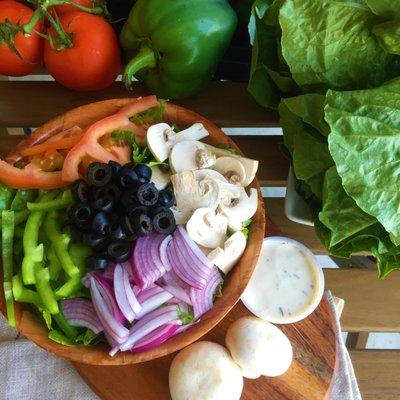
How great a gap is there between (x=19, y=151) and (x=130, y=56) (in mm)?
235

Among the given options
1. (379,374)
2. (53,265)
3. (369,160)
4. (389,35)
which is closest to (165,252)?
(53,265)

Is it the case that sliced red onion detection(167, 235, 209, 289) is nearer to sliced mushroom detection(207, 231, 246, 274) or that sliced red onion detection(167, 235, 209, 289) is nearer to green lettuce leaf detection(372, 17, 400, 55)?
sliced mushroom detection(207, 231, 246, 274)

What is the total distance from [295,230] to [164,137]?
0.28 m

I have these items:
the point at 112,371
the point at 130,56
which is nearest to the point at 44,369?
the point at 112,371

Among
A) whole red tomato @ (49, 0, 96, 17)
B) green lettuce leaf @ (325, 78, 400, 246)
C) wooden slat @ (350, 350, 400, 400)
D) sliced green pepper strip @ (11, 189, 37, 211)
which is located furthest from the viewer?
wooden slat @ (350, 350, 400, 400)

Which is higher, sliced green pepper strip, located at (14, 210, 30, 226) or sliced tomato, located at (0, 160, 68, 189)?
sliced tomato, located at (0, 160, 68, 189)

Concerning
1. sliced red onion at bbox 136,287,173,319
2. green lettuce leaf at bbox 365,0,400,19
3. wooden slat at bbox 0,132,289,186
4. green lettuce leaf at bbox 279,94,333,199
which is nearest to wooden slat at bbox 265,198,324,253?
wooden slat at bbox 0,132,289,186

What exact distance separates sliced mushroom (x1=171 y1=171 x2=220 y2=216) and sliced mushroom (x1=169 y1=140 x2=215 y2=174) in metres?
0.02

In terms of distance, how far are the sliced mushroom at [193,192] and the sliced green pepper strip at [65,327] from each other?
202 mm

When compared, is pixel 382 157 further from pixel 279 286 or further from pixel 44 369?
pixel 44 369

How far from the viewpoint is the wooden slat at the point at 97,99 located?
2.96 ft

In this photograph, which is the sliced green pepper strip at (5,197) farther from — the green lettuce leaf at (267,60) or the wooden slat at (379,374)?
the wooden slat at (379,374)

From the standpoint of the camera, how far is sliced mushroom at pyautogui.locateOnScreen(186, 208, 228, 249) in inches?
27.7

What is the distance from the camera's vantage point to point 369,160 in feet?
2.06
